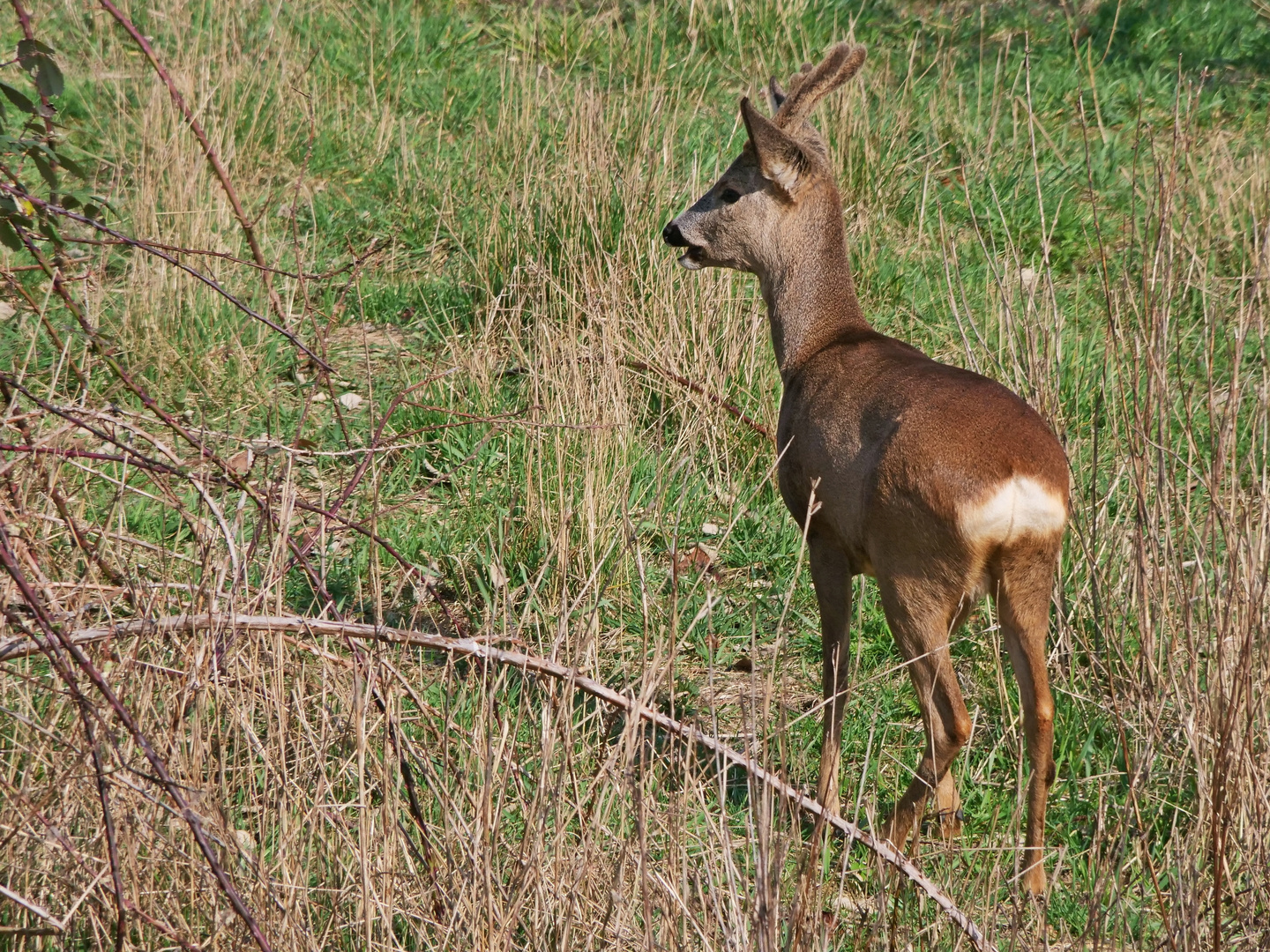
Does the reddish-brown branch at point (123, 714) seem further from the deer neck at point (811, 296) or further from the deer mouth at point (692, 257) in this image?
the deer mouth at point (692, 257)

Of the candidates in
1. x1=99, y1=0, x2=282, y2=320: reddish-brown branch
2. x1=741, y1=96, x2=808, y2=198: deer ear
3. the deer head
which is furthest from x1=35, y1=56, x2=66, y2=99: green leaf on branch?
the deer head

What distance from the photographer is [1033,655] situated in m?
3.43

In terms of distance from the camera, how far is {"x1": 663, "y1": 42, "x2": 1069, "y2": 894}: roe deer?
326 cm

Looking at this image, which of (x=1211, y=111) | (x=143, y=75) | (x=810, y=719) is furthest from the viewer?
(x=1211, y=111)

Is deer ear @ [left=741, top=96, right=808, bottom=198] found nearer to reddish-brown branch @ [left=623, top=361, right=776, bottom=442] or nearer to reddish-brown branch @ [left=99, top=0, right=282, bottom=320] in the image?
reddish-brown branch @ [left=623, top=361, right=776, bottom=442]

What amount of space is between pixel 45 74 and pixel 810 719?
2.62m

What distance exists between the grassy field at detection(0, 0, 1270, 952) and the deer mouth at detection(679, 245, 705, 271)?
521mm

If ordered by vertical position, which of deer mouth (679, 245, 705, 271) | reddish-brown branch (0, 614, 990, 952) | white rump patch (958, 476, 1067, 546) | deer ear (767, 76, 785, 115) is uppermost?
deer ear (767, 76, 785, 115)

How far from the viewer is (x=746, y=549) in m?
4.78

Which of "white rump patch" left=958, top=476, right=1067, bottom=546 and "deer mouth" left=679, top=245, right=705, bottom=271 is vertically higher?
"deer mouth" left=679, top=245, right=705, bottom=271

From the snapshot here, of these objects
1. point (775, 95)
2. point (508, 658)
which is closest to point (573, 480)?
point (775, 95)

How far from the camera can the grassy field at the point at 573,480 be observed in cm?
258

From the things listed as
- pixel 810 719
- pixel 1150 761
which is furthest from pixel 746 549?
pixel 1150 761

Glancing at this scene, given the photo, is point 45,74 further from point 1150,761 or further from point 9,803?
point 1150,761
